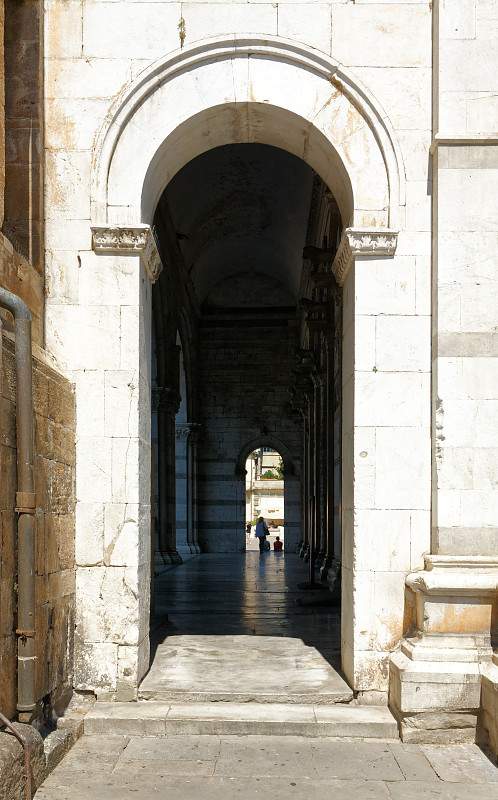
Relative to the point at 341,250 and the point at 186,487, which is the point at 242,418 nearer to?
the point at 186,487

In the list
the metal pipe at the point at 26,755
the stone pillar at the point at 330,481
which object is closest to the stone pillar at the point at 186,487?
the stone pillar at the point at 330,481

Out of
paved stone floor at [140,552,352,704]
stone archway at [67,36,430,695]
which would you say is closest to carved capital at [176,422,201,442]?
paved stone floor at [140,552,352,704]

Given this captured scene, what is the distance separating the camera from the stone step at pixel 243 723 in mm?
5180

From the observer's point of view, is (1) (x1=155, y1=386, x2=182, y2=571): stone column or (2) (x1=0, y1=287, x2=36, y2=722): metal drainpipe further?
(1) (x1=155, y1=386, x2=182, y2=571): stone column

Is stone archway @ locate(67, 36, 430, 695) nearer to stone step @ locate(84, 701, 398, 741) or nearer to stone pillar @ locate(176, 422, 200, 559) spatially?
stone step @ locate(84, 701, 398, 741)

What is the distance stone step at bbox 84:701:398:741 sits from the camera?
17.0 ft

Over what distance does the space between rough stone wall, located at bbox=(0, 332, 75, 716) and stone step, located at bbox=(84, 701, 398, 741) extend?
379mm

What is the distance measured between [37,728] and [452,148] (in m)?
4.41

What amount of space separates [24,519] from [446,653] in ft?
8.74

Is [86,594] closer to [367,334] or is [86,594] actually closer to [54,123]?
[367,334]

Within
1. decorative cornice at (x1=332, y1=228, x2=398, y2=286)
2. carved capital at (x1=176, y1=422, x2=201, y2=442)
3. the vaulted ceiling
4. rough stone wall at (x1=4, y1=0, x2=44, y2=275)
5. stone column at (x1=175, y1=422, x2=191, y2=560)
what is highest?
the vaulted ceiling

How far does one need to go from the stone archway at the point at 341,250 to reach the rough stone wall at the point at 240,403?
2003 cm

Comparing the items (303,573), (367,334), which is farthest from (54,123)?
(303,573)

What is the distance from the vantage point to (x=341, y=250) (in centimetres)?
607
